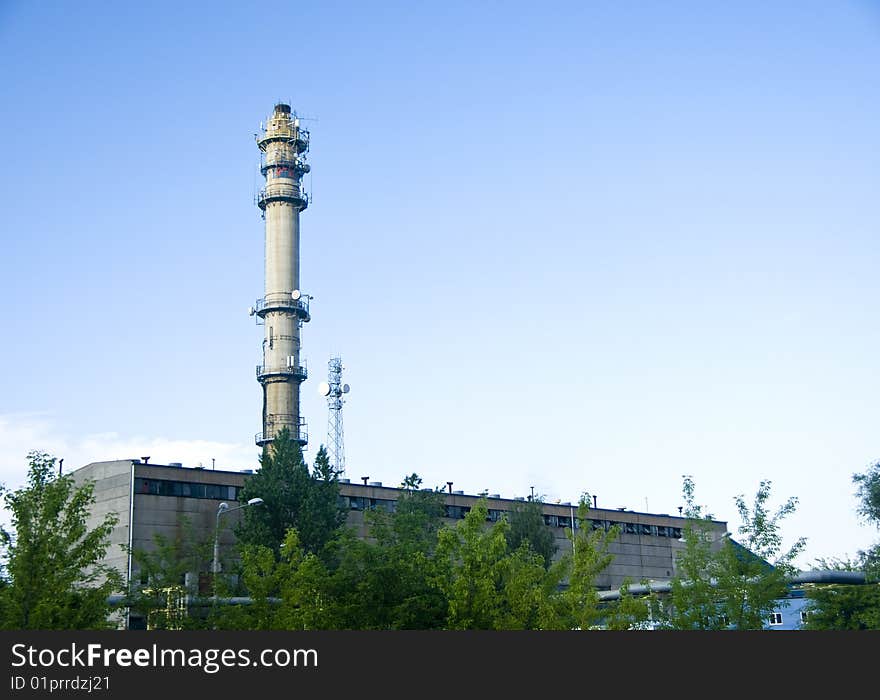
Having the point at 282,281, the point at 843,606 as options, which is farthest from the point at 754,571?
the point at 282,281

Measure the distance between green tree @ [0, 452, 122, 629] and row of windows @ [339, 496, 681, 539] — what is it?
3941 cm

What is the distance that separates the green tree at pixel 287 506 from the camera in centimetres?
6969

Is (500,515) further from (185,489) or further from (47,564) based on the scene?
(47,564)

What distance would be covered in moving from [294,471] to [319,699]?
166 feet

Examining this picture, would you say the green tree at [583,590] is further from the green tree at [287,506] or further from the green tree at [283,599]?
the green tree at [287,506]

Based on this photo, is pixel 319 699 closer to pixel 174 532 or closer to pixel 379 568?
pixel 379 568

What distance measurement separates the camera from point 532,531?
8588cm

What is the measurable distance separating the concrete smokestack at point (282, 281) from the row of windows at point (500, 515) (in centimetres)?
850

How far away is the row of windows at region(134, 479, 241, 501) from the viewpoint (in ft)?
230

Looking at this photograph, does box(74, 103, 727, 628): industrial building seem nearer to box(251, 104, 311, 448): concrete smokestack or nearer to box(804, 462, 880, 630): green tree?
box(251, 104, 311, 448): concrete smokestack

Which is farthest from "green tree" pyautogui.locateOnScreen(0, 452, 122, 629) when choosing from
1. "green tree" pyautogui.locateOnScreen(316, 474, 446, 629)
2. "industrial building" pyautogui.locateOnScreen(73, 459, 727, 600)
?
"industrial building" pyautogui.locateOnScreen(73, 459, 727, 600)

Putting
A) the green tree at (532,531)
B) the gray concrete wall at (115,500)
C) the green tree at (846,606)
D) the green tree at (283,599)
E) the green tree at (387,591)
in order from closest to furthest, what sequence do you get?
the green tree at (387,591) → the green tree at (283,599) → the green tree at (846,606) → the gray concrete wall at (115,500) → the green tree at (532,531)

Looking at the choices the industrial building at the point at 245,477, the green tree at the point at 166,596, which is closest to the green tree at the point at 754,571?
the green tree at the point at 166,596

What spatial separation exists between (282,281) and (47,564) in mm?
59460
